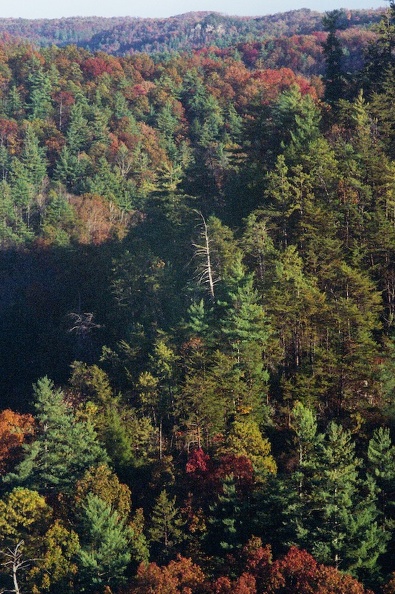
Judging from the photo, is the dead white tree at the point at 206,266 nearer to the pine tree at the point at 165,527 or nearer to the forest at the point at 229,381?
the forest at the point at 229,381

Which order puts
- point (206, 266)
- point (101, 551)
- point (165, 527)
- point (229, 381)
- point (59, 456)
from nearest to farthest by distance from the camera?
point (101, 551) → point (165, 527) → point (229, 381) → point (59, 456) → point (206, 266)

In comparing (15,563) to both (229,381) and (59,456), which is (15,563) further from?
(229,381)

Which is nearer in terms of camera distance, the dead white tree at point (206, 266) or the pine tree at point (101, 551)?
the pine tree at point (101, 551)

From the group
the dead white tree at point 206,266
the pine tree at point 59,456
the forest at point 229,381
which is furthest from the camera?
the dead white tree at point 206,266

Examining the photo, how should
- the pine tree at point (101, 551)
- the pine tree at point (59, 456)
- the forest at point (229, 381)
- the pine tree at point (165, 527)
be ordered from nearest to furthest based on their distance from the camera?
the forest at point (229, 381) < the pine tree at point (101, 551) < the pine tree at point (165, 527) < the pine tree at point (59, 456)

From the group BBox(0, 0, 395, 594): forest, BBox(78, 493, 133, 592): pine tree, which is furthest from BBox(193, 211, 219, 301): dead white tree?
BBox(78, 493, 133, 592): pine tree

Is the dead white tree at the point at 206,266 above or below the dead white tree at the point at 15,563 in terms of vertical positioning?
above

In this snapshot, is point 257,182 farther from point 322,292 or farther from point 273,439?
point 273,439

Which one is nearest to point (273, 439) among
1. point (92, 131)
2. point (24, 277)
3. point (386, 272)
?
point (386, 272)

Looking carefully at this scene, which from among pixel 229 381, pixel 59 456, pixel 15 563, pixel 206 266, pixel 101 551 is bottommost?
pixel 15 563

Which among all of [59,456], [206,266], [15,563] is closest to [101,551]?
[15,563]

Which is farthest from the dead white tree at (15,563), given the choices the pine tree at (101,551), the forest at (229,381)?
the pine tree at (101,551)
